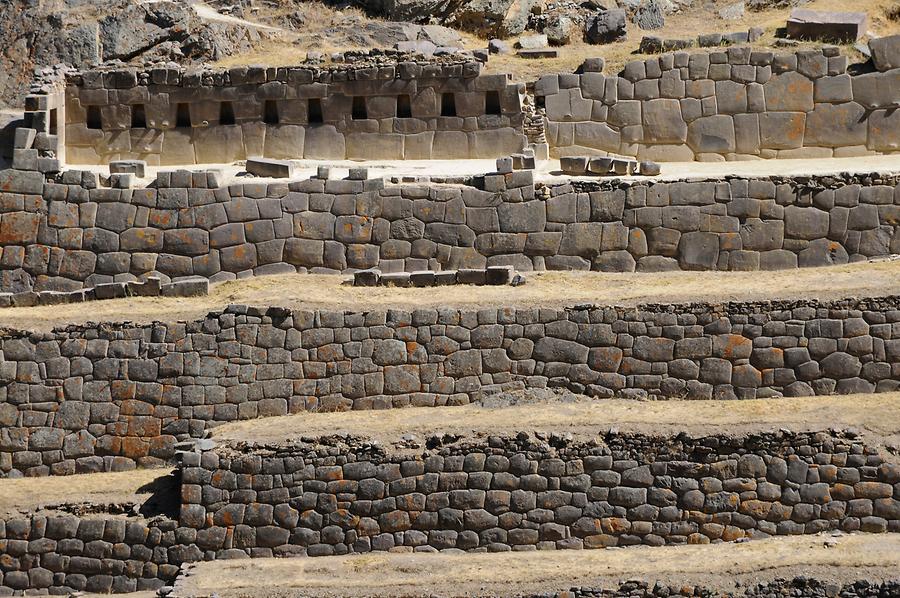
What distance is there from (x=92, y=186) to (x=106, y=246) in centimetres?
96

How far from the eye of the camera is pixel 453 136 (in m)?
29.9

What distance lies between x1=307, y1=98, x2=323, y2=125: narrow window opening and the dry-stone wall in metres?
8.63

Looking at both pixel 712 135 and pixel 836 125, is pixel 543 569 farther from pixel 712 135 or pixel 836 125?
pixel 836 125

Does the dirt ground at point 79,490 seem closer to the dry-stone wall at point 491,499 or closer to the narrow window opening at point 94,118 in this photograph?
the dry-stone wall at point 491,499

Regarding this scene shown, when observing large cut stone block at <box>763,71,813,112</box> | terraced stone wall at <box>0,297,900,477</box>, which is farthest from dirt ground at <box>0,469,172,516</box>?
large cut stone block at <box>763,71,813,112</box>

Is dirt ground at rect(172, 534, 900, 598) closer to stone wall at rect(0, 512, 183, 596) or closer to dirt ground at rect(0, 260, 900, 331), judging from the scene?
stone wall at rect(0, 512, 183, 596)

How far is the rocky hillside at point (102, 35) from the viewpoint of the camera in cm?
3181

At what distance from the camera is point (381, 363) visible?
79.9 ft

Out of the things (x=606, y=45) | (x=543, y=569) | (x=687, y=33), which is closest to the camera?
(x=543, y=569)

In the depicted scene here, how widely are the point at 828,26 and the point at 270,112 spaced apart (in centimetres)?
918

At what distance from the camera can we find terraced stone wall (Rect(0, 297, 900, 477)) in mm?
23703

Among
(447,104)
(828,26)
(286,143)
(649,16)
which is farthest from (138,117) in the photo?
(828,26)

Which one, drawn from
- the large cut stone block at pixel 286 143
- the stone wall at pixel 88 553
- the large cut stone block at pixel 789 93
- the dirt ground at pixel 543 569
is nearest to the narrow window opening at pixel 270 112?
the large cut stone block at pixel 286 143

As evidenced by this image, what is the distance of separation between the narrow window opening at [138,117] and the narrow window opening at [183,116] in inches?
20.6
